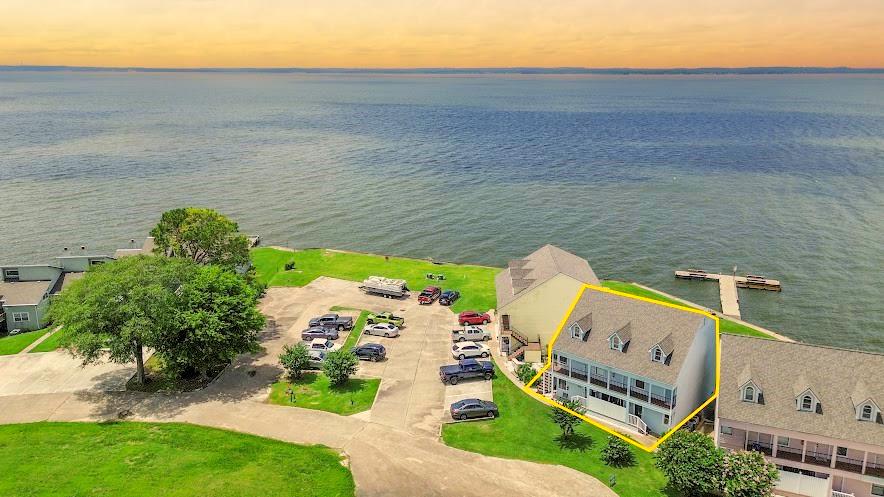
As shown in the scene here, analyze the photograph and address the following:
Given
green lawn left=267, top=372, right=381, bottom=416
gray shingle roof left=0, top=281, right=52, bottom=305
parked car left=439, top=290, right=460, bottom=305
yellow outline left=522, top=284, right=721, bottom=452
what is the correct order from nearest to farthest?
yellow outline left=522, top=284, right=721, bottom=452, green lawn left=267, top=372, right=381, bottom=416, gray shingle roof left=0, top=281, right=52, bottom=305, parked car left=439, top=290, right=460, bottom=305

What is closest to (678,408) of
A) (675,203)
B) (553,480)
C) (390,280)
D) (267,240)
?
(553,480)

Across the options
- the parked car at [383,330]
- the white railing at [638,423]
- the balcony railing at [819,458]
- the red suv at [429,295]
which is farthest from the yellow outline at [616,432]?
the red suv at [429,295]

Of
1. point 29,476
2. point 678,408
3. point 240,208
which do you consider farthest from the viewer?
point 240,208

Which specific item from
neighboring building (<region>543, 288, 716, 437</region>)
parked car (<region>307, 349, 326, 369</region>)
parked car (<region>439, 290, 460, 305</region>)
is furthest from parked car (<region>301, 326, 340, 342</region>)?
neighboring building (<region>543, 288, 716, 437</region>)

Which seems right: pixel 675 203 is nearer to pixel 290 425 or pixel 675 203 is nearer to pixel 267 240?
pixel 267 240

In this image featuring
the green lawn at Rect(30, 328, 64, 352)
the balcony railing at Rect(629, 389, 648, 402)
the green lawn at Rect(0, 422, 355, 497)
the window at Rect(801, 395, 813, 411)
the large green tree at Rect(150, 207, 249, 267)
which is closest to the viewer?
the green lawn at Rect(0, 422, 355, 497)

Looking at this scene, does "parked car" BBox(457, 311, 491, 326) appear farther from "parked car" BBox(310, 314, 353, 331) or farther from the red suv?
"parked car" BBox(310, 314, 353, 331)

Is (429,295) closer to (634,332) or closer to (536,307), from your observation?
(536,307)

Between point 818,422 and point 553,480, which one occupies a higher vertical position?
point 818,422
